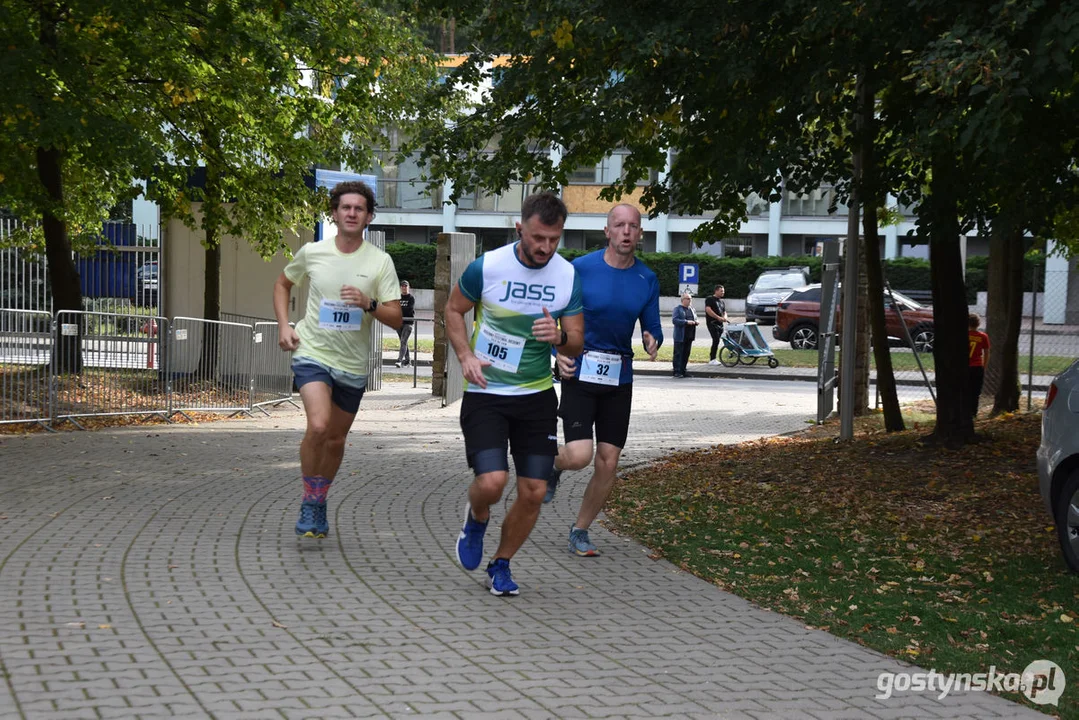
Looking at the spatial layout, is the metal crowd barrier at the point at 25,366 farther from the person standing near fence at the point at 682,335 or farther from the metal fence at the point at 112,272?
the person standing near fence at the point at 682,335

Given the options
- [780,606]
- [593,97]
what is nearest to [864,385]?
[593,97]

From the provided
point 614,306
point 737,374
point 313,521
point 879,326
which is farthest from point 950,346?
point 737,374

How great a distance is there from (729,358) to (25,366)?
64.0 ft

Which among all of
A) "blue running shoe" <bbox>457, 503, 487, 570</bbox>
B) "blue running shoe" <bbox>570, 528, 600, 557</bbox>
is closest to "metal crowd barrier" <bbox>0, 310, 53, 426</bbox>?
"blue running shoe" <bbox>570, 528, 600, 557</bbox>

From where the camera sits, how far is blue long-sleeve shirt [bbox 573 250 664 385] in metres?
7.42

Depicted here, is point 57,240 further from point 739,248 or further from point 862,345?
point 739,248

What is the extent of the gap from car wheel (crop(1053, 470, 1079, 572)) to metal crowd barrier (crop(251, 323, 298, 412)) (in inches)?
497

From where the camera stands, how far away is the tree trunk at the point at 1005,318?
679 inches

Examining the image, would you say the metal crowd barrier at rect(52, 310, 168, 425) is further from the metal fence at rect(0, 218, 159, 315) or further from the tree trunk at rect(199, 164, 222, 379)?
the metal fence at rect(0, 218, 159, 315)

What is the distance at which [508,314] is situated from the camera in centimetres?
636

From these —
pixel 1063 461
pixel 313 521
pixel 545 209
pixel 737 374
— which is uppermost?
pixel 545 209

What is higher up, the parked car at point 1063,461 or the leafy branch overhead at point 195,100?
the leafy branch overhead at point 195,100

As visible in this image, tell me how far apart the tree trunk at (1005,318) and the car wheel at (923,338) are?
14.2 m

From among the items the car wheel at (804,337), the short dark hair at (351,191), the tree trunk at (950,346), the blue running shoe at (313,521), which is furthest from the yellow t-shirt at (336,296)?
the car wheel at (804,337)
